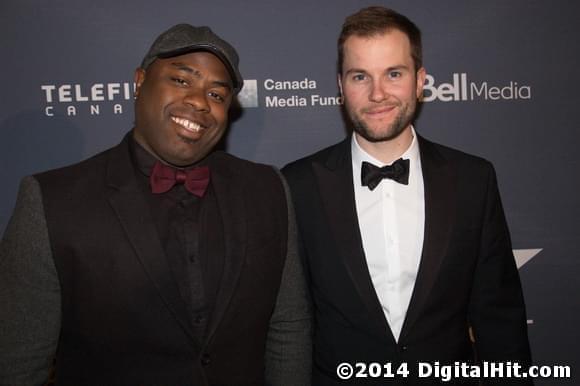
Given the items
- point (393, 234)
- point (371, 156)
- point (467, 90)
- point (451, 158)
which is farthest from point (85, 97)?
point (467, 90)

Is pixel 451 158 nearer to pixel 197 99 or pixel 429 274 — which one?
pixel 429 274

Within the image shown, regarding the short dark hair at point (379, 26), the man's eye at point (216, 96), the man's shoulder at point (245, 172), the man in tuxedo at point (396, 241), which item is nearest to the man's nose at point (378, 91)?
the man in tuxedo at point (396, 241)

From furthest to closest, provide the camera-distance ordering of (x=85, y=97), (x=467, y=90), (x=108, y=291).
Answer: (x=467, y=90)
(x=85, y=97)
(x=108, y=291)

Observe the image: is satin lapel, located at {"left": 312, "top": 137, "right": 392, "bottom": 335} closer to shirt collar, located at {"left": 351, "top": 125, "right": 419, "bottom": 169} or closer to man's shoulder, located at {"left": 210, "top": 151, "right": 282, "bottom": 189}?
shirt collar, located at {"left": 351, "top": 125, "right": 419, "bottom": 169}

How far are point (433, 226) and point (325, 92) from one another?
1.10 metres

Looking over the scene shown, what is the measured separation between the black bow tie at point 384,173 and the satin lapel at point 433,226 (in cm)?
9

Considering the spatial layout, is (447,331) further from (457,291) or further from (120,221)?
(120,221)

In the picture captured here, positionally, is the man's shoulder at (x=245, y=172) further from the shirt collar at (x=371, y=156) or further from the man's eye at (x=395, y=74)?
the man's eye at (x=395, y=74)

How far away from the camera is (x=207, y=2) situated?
8.67 feet

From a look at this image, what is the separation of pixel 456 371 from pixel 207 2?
2177 mm

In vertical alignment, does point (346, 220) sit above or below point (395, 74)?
below

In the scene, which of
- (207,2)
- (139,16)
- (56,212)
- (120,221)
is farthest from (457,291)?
(139,16)

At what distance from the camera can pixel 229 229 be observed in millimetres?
1727

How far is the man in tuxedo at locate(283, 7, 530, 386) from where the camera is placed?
1.95 meters
